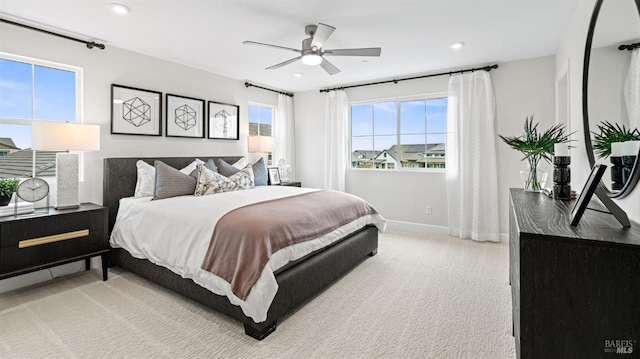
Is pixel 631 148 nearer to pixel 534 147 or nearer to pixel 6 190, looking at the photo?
pixel 534 147

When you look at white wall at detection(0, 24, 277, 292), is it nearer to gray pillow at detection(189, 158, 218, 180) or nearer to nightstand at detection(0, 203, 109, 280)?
gray pillow at detection(189, 158, 218, 180)

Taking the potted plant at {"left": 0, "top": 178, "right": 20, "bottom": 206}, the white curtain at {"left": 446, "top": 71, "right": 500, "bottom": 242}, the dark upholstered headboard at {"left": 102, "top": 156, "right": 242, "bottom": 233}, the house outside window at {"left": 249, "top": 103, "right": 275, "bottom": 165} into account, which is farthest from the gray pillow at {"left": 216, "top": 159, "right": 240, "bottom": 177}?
the white curtain at {"left": 446, "top": 71, "right": 500, "bottom": 242}

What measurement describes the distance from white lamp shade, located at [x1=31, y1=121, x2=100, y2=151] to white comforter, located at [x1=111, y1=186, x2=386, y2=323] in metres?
0.71

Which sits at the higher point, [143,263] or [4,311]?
[143,263]

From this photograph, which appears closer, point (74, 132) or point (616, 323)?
point (616, 323)

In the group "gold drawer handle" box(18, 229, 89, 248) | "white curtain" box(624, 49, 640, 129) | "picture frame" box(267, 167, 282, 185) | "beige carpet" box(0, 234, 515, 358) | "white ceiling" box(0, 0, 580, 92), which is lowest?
"beige carpet" box(0, 234, 515, 358)

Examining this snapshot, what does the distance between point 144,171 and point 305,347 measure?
8.95 feet

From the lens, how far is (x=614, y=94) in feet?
5.22

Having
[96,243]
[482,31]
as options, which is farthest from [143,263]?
[482,31]

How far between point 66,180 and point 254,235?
84.2 inches

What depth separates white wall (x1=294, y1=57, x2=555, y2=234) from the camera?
4.10m

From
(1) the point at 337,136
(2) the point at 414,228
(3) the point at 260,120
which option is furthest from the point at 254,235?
(3) the point at 260,120

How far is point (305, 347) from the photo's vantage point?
2016mm

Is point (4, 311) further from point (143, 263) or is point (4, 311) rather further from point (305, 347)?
point (305, 347)
